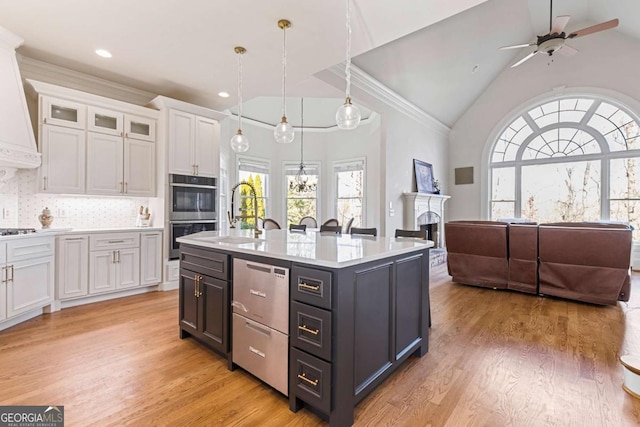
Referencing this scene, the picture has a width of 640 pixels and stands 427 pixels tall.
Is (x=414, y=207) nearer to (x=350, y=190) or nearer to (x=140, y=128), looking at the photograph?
(x=350, y=190)

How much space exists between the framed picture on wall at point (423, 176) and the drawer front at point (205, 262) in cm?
511

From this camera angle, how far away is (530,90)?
7.11 metres

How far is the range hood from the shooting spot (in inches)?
113

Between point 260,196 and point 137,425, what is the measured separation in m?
5.86

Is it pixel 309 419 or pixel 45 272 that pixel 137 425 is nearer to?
pixel 309 419

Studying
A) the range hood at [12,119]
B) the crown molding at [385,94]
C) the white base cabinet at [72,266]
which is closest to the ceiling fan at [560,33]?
the crown molding at [385,94]

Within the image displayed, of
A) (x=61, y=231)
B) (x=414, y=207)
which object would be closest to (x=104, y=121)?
(x=61, y=231)

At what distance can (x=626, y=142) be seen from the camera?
620cm

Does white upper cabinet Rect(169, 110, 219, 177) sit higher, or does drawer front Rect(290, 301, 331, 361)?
white upper cabinet Rect(169, 110, 219, 177)

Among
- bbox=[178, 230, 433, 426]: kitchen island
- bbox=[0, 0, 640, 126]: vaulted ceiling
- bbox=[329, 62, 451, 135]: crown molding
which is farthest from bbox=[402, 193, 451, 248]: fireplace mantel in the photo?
bbox=[178, 230, 433, 426]: kitchen island

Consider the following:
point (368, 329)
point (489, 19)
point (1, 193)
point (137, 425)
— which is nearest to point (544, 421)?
point (368, 329)

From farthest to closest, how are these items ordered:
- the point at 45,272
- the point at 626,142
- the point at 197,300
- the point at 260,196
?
the point at 260,196
the point at 626,142
the point at 45,272
the point at 197,300

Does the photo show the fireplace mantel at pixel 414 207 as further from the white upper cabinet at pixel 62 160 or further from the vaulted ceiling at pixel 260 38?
the white upper cabinet at pixel 62 160

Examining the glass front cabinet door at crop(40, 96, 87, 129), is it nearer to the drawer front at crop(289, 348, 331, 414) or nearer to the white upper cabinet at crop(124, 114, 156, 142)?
the white upper cabinet at crop(124, 114, 156, 142)
